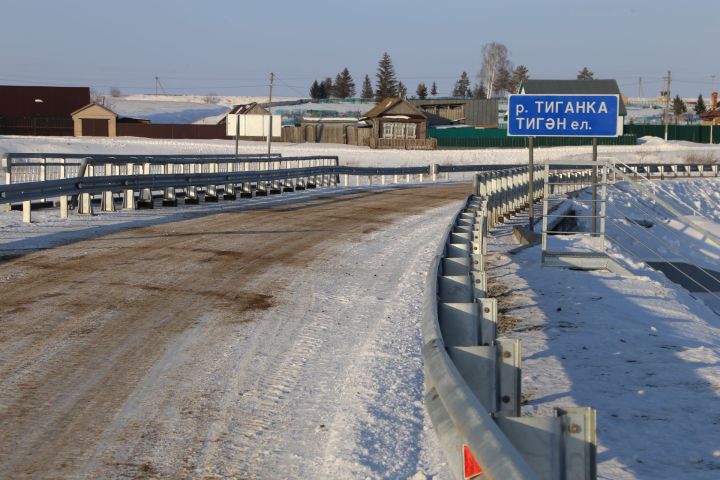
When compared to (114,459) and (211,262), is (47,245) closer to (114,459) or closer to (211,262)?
(211,262)

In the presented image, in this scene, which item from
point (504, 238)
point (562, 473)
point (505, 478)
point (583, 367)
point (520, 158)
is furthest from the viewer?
point (520, 158)

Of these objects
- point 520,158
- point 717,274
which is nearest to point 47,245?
point 717,274

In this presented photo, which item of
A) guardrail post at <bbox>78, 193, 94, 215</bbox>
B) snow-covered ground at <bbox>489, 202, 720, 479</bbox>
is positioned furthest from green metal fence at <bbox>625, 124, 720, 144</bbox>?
snow-covered ground at <bbox>489, 202, 720, 479</bbox>

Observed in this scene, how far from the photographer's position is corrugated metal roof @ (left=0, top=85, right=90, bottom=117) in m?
114

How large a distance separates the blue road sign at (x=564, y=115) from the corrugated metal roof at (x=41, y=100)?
10232cm

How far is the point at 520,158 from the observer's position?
90.1 m

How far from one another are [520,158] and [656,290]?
76479 millimetres

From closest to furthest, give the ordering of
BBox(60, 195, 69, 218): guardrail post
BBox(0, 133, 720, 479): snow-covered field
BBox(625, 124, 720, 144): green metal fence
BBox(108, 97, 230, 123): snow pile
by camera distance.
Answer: BBox(0, 133, 720, 479): snow-covered field < BBox(60, 195, 69, 218): guardrail post < BBox(625, 124, 720, 144): green metal fence < BBox(108, 97, 230, 123): snow pile

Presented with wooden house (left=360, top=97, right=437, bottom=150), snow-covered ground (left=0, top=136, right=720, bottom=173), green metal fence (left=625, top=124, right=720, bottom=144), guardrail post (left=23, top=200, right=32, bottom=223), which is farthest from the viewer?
green metal fence (left=625, top=124, right=720, bottom=144)

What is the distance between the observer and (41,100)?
116m

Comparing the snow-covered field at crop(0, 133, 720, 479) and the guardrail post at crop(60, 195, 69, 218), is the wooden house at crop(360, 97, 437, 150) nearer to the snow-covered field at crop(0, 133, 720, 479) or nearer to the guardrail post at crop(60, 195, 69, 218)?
the guardrail post at crop(60, 195, 69, 218)

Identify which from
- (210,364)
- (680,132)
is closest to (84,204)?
(210,364)

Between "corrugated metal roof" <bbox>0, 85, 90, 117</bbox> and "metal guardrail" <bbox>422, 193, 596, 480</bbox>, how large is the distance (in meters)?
114

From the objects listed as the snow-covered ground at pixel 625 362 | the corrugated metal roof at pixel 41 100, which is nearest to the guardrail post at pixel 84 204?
the snow-covered ground at pixel 625 362
